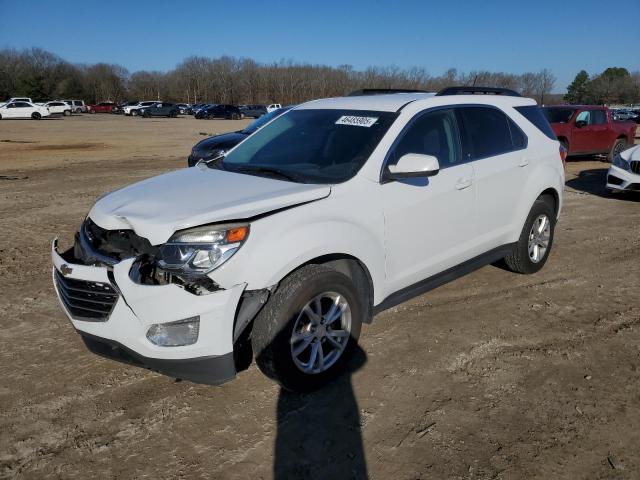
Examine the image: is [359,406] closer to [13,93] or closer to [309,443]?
[309,443]

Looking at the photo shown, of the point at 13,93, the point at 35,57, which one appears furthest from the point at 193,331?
the point at 35,57

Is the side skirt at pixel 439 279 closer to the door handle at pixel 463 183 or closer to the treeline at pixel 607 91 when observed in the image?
the door handle at pixel 463 183

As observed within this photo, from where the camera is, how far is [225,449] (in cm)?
287

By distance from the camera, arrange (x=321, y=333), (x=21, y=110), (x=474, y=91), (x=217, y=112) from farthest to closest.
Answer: (x=217, y=112), (x=21, y=110), (x=474, y=91), (x=321, y=333)

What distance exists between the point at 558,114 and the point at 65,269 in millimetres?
15466

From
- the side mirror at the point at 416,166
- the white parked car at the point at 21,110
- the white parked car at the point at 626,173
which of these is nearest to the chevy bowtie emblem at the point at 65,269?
the side mirror at the point at 416,166

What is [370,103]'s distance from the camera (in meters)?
4.25

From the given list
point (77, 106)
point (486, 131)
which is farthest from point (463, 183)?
point (77, 106)

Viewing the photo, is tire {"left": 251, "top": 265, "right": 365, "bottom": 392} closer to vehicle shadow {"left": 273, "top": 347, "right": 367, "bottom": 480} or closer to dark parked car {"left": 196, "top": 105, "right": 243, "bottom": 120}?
vehicle shadow {"left": 273, "top": 347, "right": 367, "bottom": 480}

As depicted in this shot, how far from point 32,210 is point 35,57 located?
4872 inches

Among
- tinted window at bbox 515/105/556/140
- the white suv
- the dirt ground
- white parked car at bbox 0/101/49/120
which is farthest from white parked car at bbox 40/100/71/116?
the white suv

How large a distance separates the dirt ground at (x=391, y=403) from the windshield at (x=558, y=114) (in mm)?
11292

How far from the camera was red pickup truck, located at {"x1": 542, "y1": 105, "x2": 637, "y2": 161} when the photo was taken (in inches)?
594

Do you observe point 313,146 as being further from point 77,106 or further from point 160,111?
point 77,106
